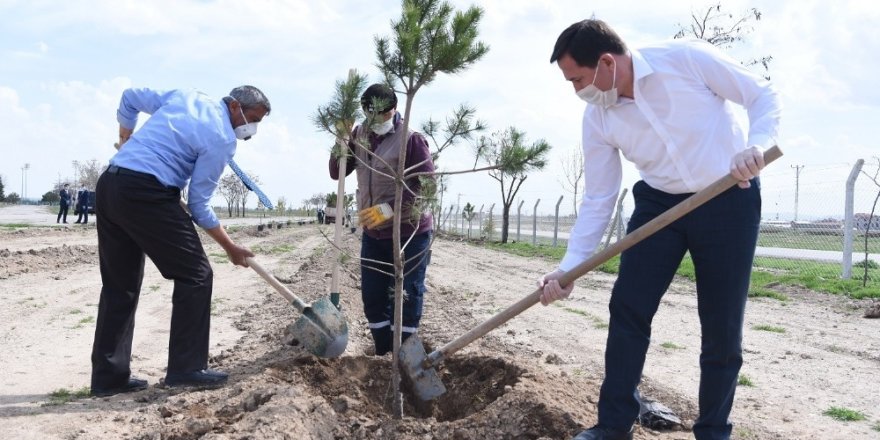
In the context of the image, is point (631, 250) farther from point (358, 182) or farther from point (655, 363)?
point (655, 363)

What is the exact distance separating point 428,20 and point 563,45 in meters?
0.92

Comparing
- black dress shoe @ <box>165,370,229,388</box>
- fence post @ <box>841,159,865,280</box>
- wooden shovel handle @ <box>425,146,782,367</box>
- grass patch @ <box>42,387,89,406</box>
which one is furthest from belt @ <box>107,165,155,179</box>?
fence post @ <box>841,159,865,280</box>

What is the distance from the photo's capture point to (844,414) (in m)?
3.81

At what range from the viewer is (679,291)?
1032 cm

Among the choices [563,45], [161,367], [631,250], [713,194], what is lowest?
[161,367]

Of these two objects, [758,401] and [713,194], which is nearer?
[713,194]

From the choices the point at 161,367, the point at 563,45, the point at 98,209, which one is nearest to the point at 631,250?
the point at 563,45

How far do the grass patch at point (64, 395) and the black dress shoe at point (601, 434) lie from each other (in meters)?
2.68

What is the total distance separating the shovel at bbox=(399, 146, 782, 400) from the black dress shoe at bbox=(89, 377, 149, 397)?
1.60 m

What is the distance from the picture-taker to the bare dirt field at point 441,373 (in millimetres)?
3197

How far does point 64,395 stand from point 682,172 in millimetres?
3383

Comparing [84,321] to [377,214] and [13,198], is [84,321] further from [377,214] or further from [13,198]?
[13,198]

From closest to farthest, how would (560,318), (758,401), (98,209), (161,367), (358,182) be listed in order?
(98,209) → (758,401) → (358,182) → (161,367) → (560,318)

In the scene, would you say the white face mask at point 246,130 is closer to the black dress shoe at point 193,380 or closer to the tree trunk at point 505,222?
the black dress shoe at point 193,380
